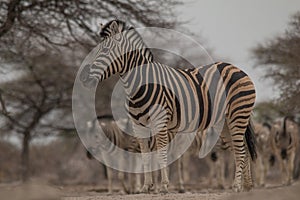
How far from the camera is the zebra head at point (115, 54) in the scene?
33.9ft

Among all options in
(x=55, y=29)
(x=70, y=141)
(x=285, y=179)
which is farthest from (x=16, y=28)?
(x=70, y=141)

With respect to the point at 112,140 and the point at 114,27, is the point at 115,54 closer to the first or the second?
the point at 114,27

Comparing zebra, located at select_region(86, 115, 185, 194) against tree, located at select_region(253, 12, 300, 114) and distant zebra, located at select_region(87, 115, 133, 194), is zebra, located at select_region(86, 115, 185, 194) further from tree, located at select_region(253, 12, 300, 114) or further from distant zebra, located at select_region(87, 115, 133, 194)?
tree, located at select_region(253, 12, 300, 114)

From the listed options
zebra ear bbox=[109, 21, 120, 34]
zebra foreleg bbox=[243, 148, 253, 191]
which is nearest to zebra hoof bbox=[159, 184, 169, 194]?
zebra foreleg bbox=[243, 148, 253, 191]

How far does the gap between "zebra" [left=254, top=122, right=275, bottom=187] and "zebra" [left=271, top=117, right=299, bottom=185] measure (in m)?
0.30

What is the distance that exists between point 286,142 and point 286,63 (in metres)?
3.34

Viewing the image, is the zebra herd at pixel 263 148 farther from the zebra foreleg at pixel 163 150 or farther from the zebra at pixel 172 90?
the zebra foreleg at pixel 163 150

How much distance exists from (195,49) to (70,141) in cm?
1186

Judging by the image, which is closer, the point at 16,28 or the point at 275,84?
the point at 16,28

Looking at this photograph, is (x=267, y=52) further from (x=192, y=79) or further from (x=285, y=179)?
(x=192, y=79)

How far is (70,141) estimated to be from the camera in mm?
39500

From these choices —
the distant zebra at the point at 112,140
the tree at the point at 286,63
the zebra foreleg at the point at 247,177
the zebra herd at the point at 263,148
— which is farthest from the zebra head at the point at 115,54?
the tree at the point at 286,63

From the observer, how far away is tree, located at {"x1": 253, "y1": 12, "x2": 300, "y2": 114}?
19.1 meters

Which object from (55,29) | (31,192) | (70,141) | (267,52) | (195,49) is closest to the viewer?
(31,192)
